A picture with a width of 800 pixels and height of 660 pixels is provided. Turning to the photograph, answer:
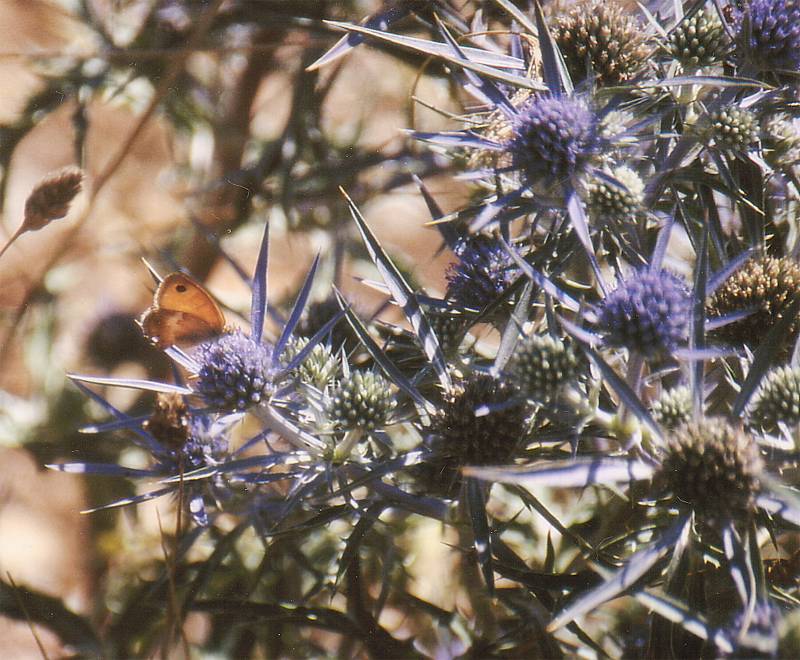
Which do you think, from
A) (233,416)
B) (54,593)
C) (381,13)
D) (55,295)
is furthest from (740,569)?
(55,295)

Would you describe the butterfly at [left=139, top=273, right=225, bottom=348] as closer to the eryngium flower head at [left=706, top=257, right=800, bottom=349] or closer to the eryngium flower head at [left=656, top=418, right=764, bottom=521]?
the eryngium flower head at [left=656, top=418, right=764, bottom=521]

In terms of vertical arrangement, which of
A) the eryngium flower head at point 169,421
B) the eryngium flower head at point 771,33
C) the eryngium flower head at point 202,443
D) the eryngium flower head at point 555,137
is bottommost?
the eryngium flower head at point 202,443

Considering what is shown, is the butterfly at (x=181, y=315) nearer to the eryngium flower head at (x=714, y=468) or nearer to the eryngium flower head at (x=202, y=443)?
the eryngium flower head at (x=202, y=443)

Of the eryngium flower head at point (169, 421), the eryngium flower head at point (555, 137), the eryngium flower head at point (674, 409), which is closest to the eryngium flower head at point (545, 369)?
the eryngium flower head at point (674, 409)

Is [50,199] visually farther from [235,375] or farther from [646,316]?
[646,316]

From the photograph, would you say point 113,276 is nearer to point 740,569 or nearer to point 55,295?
point 55,295

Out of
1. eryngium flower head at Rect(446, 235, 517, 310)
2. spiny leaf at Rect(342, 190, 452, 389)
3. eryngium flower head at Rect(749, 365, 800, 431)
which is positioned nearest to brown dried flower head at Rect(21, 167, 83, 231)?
spiny leaf at Rect(342, 190, 452, 389)
